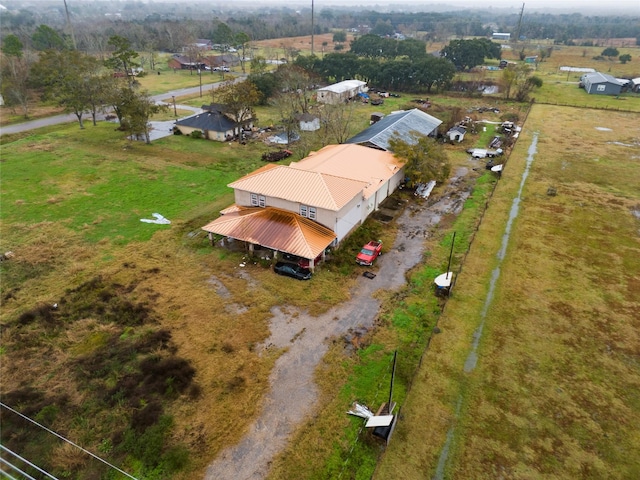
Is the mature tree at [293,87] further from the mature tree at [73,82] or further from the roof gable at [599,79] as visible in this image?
the roof gable at [599,79]

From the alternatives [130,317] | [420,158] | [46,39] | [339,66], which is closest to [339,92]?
[339,66]

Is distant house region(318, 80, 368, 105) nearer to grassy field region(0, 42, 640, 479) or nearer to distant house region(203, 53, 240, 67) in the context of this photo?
grassy field region(0, 42, 640, 479)

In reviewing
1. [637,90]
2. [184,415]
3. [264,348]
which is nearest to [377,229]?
[264,348]

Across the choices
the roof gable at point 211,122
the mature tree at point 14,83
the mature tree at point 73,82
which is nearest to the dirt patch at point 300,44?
the mature tree at point 14,83

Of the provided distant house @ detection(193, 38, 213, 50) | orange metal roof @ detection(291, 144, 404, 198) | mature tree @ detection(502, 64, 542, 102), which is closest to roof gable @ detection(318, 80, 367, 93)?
mature tree @ detection(502, 64, 542, 102)

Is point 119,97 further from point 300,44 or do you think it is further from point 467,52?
point 300,44
